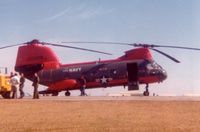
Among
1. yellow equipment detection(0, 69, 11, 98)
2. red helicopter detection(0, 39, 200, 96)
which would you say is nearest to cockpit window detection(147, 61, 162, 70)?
red helicopter detection(0, 39, 200, 96)

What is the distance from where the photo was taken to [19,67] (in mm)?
41688

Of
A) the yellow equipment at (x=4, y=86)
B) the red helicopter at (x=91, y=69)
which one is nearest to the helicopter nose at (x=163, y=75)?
the red helicopter at (x=91, y=69)

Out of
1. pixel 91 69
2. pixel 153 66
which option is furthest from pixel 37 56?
pixel 153 66

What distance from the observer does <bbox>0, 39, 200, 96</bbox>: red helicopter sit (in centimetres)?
3944

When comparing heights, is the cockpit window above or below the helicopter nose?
above

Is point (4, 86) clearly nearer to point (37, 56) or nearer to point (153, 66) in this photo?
point (37, 56)

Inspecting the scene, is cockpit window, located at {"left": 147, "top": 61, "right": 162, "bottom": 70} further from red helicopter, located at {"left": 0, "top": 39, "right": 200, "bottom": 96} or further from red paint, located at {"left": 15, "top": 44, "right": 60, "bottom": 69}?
red paint, located at {"left": 15, "top": 44, "right": 60, "bottom": 69}

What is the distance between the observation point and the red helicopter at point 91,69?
129ft

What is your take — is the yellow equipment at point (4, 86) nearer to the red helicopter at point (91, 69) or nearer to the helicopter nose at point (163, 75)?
the red helicopter at point (91, 69)

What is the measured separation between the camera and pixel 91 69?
40.7m

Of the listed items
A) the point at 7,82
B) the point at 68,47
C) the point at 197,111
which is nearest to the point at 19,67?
the point at 68,47

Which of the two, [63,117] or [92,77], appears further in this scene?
[92,77]

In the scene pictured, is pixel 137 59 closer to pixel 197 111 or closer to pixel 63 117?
pixel 197 111

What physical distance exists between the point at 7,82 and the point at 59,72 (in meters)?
10.8
